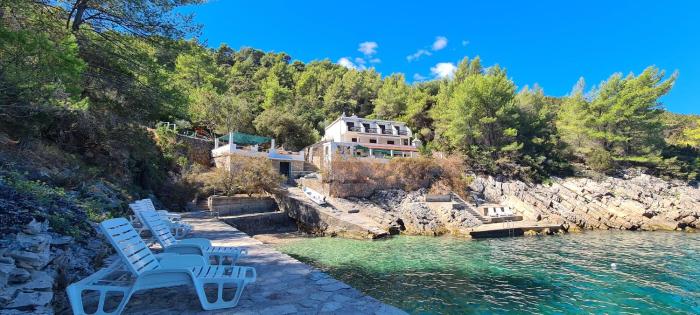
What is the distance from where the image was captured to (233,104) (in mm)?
30734

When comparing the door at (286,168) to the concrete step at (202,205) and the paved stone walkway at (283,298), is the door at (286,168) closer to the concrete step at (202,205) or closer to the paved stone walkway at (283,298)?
the concrete step at (202,205)

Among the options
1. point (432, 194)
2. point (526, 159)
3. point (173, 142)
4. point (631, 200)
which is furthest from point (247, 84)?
point (631, 200)

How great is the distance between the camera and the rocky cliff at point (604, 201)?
19.2 m

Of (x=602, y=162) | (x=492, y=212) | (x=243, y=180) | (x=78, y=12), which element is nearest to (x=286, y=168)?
(x=243, y=180)

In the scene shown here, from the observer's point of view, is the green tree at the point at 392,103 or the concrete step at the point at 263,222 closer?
the concrete step at the point at 263,222

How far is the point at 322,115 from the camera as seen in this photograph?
135ft

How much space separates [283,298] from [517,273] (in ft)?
24.2

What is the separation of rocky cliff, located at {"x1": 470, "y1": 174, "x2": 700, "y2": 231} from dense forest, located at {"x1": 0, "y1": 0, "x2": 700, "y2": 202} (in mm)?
1534

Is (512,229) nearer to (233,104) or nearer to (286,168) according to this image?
(286,168)

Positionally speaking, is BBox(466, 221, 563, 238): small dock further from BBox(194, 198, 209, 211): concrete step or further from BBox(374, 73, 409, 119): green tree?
BBox(374, 73, 409, 119): green tree

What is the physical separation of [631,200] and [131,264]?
28.4 m

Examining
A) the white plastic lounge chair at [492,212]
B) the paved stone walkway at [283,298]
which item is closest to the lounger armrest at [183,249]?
the paved stone walkway at [283,298]

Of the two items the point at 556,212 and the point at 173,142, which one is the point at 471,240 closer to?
the point at 556,212

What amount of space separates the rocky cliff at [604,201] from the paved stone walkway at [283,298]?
17.5m
